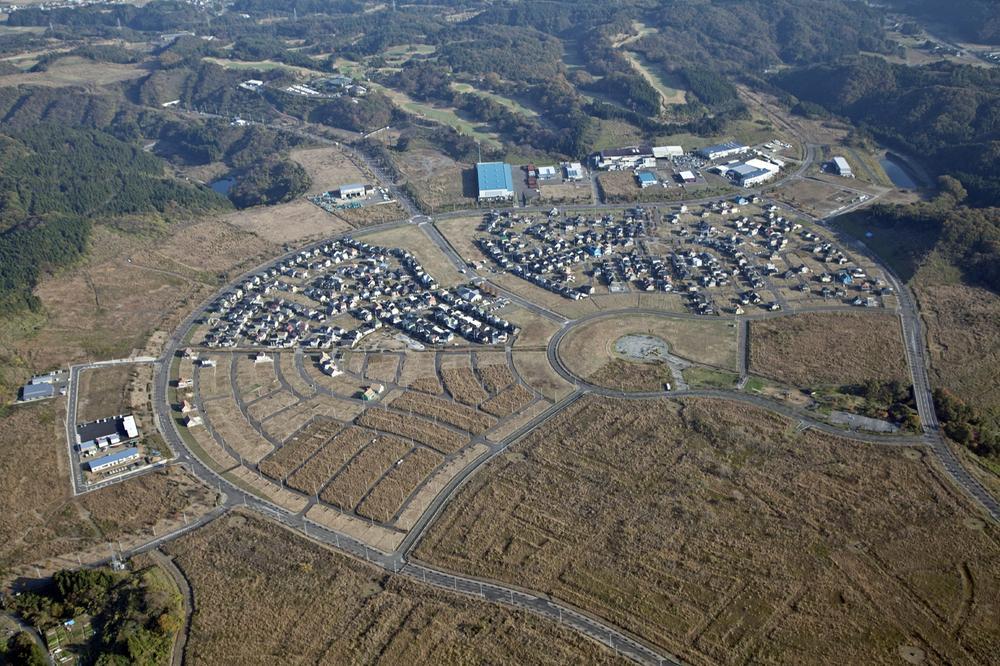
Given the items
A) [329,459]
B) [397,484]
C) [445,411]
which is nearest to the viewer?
[397,484]

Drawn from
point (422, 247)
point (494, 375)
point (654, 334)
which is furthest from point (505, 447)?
point (422, 247)

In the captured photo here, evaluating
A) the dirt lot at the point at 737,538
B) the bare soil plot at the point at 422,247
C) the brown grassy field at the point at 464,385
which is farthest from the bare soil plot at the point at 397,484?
the bare soil plot at the point at 422,247

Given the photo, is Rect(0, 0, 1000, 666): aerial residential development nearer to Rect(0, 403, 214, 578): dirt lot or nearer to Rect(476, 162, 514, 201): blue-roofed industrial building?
Rect(0, 403, 214, 578): dirt lot

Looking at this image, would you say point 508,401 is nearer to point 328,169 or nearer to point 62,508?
point 62,508

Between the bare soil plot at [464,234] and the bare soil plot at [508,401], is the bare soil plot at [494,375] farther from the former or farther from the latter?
the bare soil plot at [464,234]

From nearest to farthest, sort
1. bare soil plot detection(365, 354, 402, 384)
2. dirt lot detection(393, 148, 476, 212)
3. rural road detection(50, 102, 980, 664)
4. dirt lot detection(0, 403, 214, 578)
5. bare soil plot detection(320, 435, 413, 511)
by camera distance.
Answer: rural road detection(50, 102, 980, 664)
dirt lot detection(0, 403, 214, 578)
bare soil plot detection(320, 435, 413, 511)
bare soil plot detection(365, 354, 402, 384)
dirt lot detection(393, 148, 476, 212)

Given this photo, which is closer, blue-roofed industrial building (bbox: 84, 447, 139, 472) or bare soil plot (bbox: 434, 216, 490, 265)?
blue-roofed industrial building (bbox: 84, 447, 139, 472)

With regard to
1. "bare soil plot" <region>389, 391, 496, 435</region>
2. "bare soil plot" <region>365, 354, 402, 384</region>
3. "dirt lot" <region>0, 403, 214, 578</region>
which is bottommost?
"dirt lot" <region>0, 403, 214, 578</region>

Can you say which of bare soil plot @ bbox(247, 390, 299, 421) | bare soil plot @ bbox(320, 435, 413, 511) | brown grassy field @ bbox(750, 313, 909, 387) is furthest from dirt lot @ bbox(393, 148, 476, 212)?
bare soil plot @ bbox(320, 435, 413, 511)
